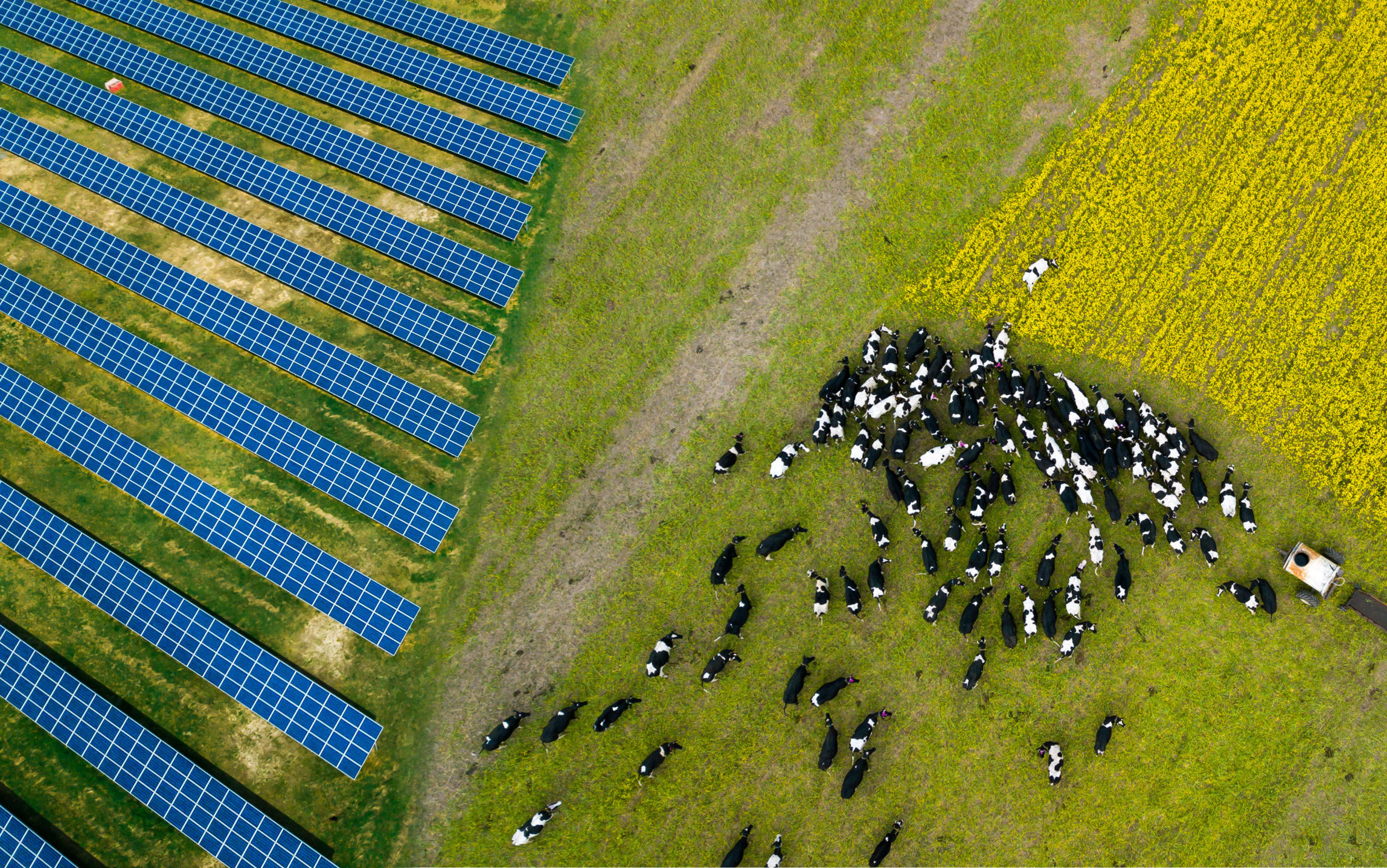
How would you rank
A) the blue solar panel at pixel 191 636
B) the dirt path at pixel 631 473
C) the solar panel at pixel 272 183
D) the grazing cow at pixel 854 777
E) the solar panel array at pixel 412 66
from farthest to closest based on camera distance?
the solar panel array at pixel 412 66 < the solar panel at pixel 272 183 < the dirt path at pixel 631 473 < the blue solar panel at pixel 191 636 < the grazing cow at pixel 854 777

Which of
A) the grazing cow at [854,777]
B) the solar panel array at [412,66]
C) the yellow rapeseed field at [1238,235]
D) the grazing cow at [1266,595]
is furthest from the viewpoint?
→ the solar panel array at [412,66]

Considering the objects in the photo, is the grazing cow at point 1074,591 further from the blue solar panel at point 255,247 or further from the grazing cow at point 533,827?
the blue solar panel at point 255,247

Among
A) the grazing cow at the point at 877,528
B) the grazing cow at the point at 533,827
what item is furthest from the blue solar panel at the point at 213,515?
the grazing cow at the point at 877,528

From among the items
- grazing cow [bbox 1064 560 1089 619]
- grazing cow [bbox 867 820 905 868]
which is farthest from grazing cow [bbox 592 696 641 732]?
grazing cow [bbox 1064 560 1089 619]

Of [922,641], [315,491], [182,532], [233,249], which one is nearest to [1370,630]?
[922,641]

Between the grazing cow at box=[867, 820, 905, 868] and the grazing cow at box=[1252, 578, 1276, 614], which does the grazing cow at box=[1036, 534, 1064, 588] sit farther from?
the grazing cow at box=[867, 820, 905, 868]

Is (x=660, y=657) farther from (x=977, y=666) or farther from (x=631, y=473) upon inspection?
(x=977, y=666)
